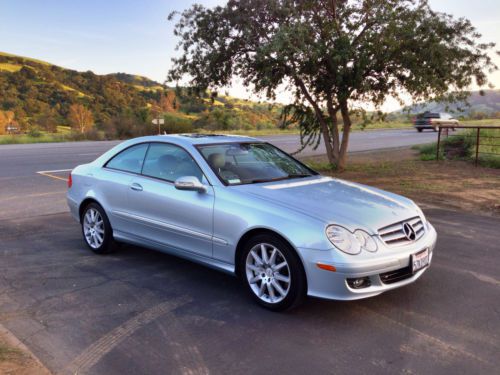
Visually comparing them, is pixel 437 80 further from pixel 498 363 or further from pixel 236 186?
pixel 498 363

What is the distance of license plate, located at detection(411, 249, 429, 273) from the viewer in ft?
13.5

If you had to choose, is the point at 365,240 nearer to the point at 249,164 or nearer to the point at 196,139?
the point at 249,164

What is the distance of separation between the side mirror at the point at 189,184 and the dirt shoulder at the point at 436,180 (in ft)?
18.6

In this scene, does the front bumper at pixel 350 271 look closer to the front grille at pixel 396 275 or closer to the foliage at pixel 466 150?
the front grille at pixel 396 275

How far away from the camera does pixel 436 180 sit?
39.6 ft

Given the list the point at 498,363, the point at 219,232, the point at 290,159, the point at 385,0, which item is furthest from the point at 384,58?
the point at 498,363

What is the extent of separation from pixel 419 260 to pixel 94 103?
262ft

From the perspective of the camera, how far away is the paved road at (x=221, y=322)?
3.35m

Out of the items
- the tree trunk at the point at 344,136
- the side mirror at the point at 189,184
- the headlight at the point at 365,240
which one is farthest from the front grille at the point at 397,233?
the tree trunk at the point at 344,136

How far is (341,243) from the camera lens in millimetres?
3865

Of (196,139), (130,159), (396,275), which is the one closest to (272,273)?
(396,275)

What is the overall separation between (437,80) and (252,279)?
9010mm

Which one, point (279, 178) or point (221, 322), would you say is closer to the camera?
point (221, 322)

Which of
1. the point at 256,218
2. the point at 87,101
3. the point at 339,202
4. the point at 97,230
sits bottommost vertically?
the point at 97,230
